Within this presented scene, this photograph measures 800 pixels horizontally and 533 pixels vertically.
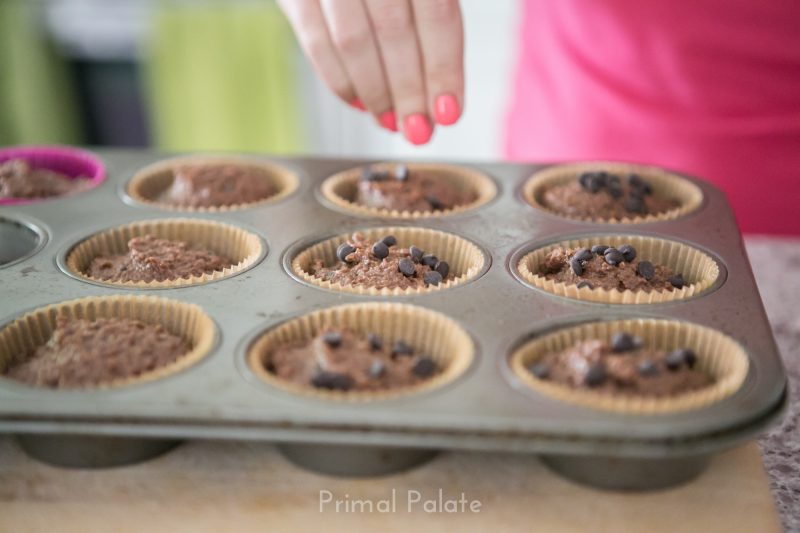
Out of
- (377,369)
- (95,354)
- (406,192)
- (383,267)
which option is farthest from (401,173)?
(95,354)

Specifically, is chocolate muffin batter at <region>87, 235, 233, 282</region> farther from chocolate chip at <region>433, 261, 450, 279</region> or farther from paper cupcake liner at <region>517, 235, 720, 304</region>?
paper cupcake liner at <region>517, 235, 720, 304</region>

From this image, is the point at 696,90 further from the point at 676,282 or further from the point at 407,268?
the point at 407,268

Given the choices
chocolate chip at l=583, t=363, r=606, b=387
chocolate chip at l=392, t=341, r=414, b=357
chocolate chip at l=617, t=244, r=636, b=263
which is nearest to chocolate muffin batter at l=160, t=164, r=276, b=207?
chocolate chip at l=392, t=341, r=414, b=357

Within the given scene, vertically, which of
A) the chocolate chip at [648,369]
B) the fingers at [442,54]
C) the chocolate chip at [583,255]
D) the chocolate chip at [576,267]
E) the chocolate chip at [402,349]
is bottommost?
the chocolate chip at [402,349]

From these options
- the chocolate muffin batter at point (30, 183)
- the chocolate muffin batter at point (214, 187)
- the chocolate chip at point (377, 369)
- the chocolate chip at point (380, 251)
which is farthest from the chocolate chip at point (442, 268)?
the chocolate muffin batter at point (30, 183)

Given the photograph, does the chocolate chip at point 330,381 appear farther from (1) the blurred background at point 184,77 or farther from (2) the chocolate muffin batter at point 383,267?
(1) the blurred background at point 184,77

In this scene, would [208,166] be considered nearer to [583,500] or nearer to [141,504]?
[141,504]
